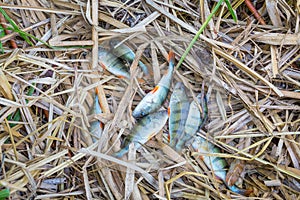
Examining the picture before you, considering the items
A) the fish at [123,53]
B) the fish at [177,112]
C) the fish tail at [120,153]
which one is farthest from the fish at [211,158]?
the fish at [123,53]

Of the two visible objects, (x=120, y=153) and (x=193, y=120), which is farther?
(x=193, y=120)

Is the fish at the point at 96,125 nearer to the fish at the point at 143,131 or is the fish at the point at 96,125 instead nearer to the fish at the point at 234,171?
the fish at the point at 143,131

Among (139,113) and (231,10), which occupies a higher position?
(231,10)

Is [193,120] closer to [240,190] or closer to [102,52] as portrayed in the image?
[240,190]

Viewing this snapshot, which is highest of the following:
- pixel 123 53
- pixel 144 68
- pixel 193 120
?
pixel 123 53

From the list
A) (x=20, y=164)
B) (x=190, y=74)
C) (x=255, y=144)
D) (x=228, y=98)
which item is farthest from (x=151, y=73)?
(x=20, y=164)

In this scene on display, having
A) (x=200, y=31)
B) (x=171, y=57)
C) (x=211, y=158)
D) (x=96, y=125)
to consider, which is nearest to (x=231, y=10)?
(x=200, y=31)
